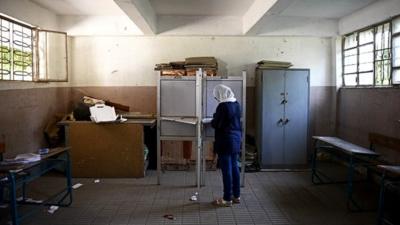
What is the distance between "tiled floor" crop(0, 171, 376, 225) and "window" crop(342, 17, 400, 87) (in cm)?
189

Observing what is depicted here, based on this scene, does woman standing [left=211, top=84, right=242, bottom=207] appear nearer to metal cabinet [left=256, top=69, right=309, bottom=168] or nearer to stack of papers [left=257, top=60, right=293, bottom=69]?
metal cabinet [left=256, top=69, right=309, bottom=168]

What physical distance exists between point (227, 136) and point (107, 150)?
2408 mm

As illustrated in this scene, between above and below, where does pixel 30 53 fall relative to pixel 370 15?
below

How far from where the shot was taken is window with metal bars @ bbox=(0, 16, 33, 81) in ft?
16.1

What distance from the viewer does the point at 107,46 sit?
6930 mm

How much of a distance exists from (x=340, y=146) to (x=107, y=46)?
466 centimetres

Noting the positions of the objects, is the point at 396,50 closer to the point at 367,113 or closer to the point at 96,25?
the point at 367,113

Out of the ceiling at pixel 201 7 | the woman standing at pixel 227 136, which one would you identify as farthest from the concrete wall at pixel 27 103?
the woman standing at pixel 227 136

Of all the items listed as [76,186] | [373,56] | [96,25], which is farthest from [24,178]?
[373,56]

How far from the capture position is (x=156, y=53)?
6.95 m

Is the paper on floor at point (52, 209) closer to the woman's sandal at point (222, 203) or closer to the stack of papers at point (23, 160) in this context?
the stack of papers at point (23, 160)

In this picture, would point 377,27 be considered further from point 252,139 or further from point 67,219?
point 67,219

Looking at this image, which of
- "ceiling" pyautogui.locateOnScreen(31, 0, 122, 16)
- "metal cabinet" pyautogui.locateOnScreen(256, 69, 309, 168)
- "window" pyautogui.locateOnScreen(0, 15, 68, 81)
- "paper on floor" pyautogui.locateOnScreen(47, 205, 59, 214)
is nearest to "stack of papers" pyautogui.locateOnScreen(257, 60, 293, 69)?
"metal cabinet" pyautogui.locateOnScreen(256, 69, 309, 168)

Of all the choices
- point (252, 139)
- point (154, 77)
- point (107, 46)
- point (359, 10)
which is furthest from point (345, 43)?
point (107, 46)
